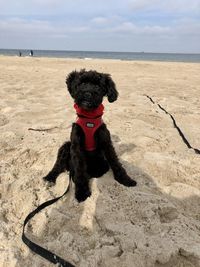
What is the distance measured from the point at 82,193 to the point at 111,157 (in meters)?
0.58

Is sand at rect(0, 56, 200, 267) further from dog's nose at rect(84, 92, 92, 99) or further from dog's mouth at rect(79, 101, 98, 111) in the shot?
dog's nose at rect(84, 92, 92, 99)

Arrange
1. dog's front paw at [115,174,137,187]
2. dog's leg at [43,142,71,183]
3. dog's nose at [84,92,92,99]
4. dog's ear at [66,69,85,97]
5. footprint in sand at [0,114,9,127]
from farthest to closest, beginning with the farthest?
footprint in sand at [0,114,9,127], dog's leg at [43,142,71,183], dog's front paw at [115,174,137,187], dog's ear at [66,69,85,97], dog's nose at [84,92,92,99]

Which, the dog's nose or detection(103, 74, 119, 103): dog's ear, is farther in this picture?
detection(103, 74, 119, 103): dog's ear

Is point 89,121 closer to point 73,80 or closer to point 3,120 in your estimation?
→ point 73,80

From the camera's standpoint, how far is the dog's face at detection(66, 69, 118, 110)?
140 inches

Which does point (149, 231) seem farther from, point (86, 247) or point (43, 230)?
point (43, 230)

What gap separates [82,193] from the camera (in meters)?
3.58

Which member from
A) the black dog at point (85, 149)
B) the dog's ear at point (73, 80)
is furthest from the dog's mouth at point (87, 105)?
the dog's ear at point (73, 80)

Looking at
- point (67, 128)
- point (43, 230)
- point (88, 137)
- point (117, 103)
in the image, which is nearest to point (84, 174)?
point (88, 137)

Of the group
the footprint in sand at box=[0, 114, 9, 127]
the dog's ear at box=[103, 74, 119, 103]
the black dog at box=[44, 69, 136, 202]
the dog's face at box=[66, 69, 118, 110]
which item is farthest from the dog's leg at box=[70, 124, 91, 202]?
the footprint in sand at box=[0, 114, 9, 127]

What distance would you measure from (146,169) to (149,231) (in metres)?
1.23

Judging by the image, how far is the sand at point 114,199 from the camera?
2.81 metres

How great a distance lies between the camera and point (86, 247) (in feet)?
9.44

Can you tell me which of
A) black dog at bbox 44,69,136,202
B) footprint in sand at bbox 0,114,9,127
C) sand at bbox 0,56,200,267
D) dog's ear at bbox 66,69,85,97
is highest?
dog's ear at bbox 66,69,85,97
